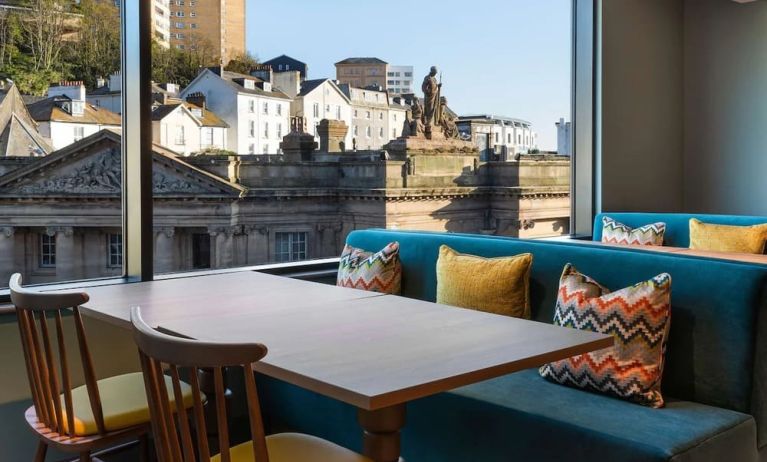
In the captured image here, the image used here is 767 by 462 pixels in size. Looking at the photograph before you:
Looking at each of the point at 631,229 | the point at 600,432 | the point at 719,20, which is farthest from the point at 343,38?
the point at 600,432

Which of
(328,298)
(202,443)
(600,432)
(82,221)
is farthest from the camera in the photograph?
(82,221)

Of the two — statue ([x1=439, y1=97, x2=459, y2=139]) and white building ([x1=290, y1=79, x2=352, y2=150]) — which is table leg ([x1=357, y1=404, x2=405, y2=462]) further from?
statue ([x1=439, y1=97, x2=459, y2=139])

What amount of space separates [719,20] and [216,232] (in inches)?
164

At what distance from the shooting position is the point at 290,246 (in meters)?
4.96

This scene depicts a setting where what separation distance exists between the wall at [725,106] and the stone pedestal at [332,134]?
9.45 feet

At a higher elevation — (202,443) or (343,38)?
(343,38)

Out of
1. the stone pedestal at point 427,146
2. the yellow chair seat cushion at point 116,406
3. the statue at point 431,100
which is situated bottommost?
the yellow chair seat cushion at point 116,406

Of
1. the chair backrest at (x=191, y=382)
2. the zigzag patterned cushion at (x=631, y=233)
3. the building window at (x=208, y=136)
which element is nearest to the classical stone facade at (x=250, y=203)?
the building window at (x=208, y=136)

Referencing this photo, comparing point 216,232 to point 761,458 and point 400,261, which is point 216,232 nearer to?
point 400,261

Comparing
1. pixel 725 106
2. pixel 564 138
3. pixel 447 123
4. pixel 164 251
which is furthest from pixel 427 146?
pixel 164 251

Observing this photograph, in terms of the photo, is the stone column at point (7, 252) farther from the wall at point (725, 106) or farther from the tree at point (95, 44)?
the wall at point (725, 106)

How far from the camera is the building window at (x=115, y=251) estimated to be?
3373 mm

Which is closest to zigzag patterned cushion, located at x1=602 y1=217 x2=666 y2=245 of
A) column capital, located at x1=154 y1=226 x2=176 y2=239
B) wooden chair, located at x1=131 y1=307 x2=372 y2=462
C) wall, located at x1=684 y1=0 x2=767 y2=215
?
wall, located at x1=684 y1=0 x2=767 y2=215

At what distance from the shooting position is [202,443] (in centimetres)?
154
